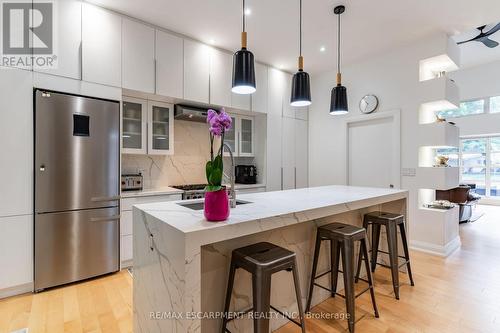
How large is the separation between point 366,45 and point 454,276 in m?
3.34

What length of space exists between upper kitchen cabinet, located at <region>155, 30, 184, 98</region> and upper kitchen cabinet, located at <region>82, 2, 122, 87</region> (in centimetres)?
47

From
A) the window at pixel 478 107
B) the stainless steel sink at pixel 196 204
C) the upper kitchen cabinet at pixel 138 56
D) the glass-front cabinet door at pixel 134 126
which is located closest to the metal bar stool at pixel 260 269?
the stainless steel sink at pixel 196 204

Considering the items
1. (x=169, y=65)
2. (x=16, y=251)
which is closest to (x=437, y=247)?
(x=169, y=65)

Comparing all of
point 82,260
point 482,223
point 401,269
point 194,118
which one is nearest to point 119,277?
point 82,260

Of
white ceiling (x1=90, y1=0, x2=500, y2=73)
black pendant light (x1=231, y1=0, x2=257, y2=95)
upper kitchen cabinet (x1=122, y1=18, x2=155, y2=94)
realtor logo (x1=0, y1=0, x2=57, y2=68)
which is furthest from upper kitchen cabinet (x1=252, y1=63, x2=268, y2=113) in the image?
realtor logo (x1=0, y1=0, x2=57, y2=68)

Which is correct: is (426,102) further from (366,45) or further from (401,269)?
(401,269)

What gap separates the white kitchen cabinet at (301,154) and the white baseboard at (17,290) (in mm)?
4149

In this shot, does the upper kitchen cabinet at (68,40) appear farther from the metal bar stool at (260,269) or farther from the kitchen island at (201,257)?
the metal bar stool at (260,269)

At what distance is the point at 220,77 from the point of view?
396 cm

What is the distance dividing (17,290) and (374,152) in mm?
5087

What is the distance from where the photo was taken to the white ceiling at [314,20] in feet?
9.43

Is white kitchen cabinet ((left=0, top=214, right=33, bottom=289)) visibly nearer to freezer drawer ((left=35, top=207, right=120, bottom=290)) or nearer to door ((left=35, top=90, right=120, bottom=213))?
freezer drawer ((left=35, top=207, right=120, bottom=290))

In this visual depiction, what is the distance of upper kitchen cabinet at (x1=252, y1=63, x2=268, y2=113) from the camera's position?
14.6ft

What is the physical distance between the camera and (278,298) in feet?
6.59
